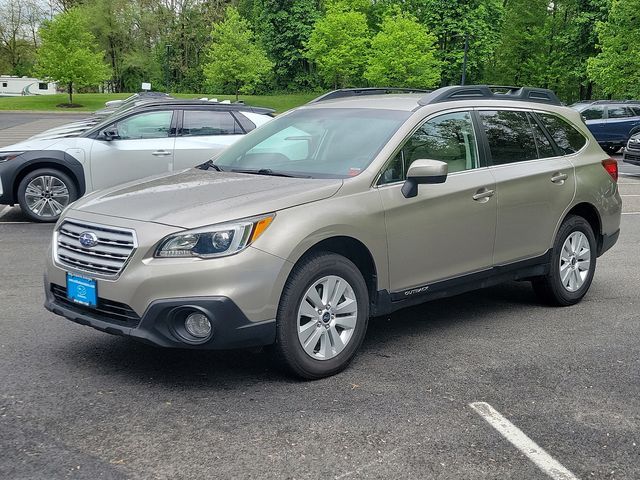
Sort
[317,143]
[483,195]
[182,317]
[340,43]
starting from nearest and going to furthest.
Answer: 1. [182,317]
2. [317,143]
3. [483,195]
4. [340,43]

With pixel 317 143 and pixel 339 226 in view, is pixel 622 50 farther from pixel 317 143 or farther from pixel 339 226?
pixel 339 226

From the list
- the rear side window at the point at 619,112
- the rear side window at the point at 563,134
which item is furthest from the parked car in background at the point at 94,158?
the rear side window at the point at 619,112

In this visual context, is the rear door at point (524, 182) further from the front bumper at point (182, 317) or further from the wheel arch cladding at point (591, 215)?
the front bumper at point (182, 317)

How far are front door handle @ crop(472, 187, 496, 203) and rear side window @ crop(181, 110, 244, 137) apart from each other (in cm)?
628

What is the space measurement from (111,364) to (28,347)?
70cm

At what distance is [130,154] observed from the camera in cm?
1071

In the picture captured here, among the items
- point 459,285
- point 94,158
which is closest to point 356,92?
point 459,285

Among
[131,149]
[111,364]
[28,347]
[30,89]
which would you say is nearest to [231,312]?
[111,364]

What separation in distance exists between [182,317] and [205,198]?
30.5 inches

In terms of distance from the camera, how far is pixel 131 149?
35.2 feet

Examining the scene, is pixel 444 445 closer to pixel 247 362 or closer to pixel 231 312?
pixel 231 312

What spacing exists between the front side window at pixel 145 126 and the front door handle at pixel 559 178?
6.29 meters

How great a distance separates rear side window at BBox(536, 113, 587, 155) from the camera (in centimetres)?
652

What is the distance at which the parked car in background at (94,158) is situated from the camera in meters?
10.7
